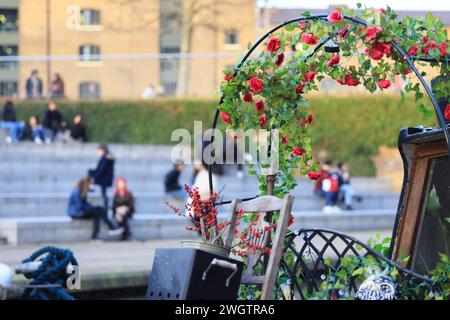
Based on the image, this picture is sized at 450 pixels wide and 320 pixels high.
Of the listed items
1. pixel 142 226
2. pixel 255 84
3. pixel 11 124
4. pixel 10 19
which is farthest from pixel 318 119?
pixel 10 19

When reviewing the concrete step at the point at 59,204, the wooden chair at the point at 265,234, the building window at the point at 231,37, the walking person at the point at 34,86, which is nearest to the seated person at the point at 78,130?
the walking person at the point at 34,86

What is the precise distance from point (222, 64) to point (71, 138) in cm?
551

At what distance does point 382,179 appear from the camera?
31578 mm

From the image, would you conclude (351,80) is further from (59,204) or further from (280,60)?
(59,204)

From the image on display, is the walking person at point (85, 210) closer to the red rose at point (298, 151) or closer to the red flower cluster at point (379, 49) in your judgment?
the red rose at point (298, 151)

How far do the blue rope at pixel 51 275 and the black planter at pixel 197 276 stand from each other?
1.89 ft

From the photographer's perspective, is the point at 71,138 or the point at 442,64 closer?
the point at 442,64

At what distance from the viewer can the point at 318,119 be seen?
108ft

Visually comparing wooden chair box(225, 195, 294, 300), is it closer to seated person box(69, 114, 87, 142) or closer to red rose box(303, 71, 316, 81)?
red rose box(303, 71, 316, 81)

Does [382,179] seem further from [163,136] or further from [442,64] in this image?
[442,64]

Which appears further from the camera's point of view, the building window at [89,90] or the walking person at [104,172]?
the building window at [89,90]

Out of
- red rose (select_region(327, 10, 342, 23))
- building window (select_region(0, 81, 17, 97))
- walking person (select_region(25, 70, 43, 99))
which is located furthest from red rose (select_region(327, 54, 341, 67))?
walking person (select_region(25, 70, 43, 99))

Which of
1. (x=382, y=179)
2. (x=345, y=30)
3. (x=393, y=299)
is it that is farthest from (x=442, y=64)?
(x=382, y=179)

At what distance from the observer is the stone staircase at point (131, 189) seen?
19.5 metres
